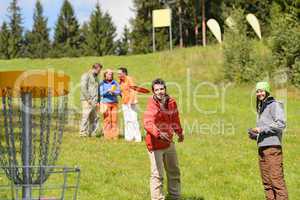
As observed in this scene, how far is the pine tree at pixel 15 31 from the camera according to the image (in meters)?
58.6

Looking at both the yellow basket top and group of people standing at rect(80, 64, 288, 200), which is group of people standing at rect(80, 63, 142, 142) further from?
the yellow basket top

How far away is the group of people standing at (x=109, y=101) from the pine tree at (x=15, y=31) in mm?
47654

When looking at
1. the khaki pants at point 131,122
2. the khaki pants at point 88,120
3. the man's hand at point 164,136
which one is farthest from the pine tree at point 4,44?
the man's hand at point 164,136

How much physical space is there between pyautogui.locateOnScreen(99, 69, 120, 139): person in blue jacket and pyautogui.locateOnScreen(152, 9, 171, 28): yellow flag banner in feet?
91.6

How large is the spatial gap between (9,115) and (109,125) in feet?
29.6

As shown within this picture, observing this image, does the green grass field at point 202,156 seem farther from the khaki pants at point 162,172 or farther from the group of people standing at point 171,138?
the group of people standing at point 171,138

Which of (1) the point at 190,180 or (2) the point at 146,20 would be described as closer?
(1) the point at 190,180

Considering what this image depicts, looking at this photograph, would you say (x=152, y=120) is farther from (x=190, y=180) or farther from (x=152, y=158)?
(x=190, y=180)

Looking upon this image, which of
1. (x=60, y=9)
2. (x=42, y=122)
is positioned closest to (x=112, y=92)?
(x=42, y=122)

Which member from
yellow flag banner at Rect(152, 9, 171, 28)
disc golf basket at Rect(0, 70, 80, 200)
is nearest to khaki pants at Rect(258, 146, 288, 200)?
disc golf basket at Rect(0, 70, 80, 200)

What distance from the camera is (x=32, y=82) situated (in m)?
3.56

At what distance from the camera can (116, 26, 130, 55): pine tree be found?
190ft

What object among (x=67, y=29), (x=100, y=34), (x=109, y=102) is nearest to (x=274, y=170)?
(x=109, y=102)

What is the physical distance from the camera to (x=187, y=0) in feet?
187
